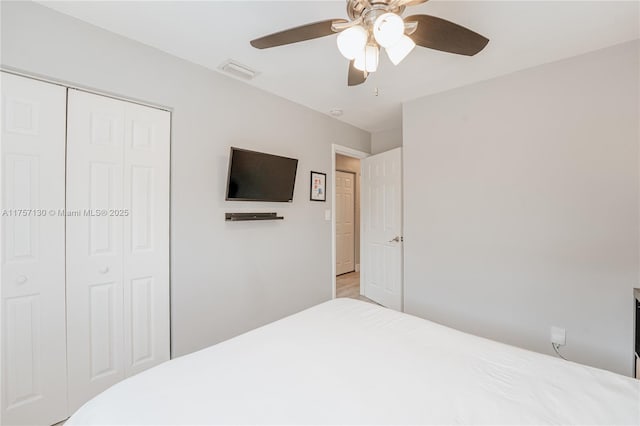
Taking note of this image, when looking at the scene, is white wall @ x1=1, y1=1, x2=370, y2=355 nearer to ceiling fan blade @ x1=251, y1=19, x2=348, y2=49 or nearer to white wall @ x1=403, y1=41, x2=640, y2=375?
ceiling fan blade @ x1=251, y1=19, x2=348, y2=49

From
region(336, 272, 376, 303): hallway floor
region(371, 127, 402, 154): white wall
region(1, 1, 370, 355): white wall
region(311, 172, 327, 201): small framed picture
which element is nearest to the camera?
region(1, 1, 370, 355): white wall

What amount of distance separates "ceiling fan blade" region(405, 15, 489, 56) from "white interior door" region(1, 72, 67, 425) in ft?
6.66

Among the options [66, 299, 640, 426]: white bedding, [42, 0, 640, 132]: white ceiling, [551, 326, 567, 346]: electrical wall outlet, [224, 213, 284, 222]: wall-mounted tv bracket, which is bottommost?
[551, 326, 567, 346]: electrical wall outlet

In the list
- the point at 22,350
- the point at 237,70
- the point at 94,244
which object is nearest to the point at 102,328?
the point at 22,350

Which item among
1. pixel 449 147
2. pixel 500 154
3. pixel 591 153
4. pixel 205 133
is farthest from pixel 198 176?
pixel 591 153

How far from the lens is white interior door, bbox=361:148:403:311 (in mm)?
3215

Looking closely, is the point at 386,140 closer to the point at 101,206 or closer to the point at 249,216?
the point at 249,216

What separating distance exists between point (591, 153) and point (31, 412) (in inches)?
154

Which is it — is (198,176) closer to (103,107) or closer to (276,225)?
(103,107)

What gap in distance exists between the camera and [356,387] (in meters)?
0.95

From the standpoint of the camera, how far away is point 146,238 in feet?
6.31

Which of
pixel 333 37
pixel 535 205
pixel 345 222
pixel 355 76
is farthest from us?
pixel 345 222

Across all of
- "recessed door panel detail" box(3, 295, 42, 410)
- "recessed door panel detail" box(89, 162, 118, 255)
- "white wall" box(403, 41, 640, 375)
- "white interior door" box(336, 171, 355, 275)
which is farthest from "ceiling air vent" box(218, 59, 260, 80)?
"white interior door" box(336, 171, 355, 275)

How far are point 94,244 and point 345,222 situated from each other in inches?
155
